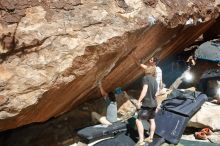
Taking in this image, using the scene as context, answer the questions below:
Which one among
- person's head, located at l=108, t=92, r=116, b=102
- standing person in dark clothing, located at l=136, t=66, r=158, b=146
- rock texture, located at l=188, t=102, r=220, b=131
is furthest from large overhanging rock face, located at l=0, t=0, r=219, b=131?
rock texture, located at l=188, t=102, r=220, b=131

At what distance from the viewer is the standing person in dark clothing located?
260 inches

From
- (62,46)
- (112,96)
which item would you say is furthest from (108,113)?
(62,46)

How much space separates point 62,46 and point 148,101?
69.1 inches

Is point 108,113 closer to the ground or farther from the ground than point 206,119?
closer to the ground

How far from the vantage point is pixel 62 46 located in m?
5.88

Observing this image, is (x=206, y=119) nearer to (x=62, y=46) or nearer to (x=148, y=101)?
(x=148, y=101)

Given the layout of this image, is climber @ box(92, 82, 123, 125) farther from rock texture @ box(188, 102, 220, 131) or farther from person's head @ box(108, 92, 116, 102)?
rock texture @ box(188, 102, 220, 131)

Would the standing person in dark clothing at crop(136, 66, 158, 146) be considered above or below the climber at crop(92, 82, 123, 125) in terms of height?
above

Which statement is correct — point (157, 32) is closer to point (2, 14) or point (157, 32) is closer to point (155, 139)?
point (155, 139)

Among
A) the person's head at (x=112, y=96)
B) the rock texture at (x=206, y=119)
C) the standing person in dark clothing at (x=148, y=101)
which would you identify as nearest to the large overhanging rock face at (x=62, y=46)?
the standing person in dark clothing at (x=148, y=101)

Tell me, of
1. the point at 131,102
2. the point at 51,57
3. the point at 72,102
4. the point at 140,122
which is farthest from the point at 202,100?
the point at 51,57

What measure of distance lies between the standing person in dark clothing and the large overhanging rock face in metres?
0.60

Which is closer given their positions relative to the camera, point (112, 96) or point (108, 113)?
point (108, 113)

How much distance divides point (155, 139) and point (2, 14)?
11.1 feet
